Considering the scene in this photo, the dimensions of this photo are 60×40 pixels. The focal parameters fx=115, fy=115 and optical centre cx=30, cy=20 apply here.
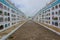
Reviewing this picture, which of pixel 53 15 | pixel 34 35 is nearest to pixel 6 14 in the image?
pixel 34 35

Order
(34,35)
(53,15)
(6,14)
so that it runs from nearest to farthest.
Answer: (34,35)
(6,14)
(53,15)

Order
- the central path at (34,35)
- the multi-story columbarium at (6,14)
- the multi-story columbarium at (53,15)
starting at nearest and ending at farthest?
the central path at (34,35) → the multi-story columbarium at (6,14) → the multi-story columbarium at (53,15)

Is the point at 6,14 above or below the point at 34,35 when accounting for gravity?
above

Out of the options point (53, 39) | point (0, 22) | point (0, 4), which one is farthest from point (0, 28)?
point (53, 39)

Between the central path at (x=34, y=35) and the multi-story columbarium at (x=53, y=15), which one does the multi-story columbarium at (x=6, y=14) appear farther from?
the multi-story columbarium at (x=53, y=15)

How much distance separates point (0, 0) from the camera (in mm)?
31609

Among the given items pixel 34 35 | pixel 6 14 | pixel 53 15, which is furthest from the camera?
pixel 53 15

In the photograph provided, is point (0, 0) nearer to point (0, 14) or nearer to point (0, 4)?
point (0, 4)

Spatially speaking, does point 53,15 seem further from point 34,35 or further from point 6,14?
point 34,35

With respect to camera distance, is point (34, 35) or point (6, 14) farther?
point (6, 14)

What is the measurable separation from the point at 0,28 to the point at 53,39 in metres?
16.3

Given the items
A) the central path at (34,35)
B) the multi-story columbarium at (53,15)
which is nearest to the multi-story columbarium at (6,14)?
the central path at (34,35)

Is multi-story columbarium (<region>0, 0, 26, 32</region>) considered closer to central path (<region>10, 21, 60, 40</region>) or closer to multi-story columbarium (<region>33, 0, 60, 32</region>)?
central path (<region>10, 21, 60, 40</region>)

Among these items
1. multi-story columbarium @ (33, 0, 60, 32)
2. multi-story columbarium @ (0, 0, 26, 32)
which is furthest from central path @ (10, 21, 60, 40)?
multi-story columbarium @ (33, 0, 60, 32)
